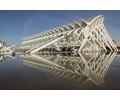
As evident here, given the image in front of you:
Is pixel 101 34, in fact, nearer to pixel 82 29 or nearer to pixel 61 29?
pixel 82 29

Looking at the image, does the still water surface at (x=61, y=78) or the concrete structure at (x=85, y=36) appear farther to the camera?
the concrete structure at (x=85, y=36)

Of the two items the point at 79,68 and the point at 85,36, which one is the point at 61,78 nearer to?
the point at 79,68

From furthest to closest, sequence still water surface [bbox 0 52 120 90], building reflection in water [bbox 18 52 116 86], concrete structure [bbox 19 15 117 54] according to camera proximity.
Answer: concrete structure [bbox 19 15 117 54] → building reflection in water [bbox 18 52 116 86] → still water surface [bbox 0 52 120 90]

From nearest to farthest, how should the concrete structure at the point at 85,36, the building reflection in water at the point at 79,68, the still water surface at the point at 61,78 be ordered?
the still water surface at the point at 61,78
the building reflection in water at the point at 79,68
the concrete structure at the point at 85,36

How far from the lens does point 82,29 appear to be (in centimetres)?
3159

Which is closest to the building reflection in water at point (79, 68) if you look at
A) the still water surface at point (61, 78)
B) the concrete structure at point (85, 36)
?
the still water surface at point (61, 78)

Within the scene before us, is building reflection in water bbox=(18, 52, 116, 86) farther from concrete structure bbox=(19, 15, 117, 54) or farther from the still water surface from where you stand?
concrete structure bbox=(19, 15, 117, 54)

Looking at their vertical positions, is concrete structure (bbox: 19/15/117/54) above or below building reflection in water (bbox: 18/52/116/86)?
above

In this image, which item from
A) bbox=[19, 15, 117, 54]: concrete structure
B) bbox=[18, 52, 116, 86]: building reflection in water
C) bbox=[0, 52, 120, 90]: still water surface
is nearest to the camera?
bbox=[0, 52, 120, 90]: still water surface

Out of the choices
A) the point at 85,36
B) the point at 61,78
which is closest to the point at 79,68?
the point at 61,78

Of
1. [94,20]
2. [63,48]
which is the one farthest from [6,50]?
[94,20]

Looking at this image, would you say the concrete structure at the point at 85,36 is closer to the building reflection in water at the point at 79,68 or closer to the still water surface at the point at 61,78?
the building reflection in water at the point at 79,68

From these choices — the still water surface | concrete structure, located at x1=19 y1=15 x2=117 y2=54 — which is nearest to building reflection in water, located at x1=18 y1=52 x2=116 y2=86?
the still water surface

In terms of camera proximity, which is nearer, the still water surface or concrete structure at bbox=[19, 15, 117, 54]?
the still water surface
